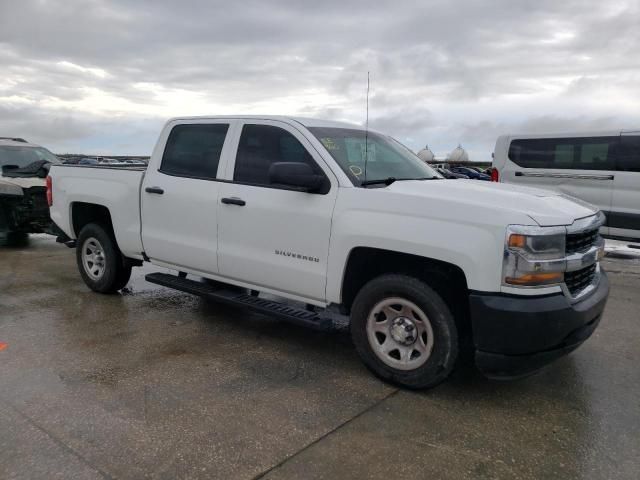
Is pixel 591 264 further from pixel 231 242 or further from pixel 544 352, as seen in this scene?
pixel 231 242

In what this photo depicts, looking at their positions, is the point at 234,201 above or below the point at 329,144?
below

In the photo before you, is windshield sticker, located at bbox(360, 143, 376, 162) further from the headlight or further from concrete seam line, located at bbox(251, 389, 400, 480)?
concrete seam line, located at bbox(251, 389, 400, 480)

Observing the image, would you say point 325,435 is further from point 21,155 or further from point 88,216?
point 21,155

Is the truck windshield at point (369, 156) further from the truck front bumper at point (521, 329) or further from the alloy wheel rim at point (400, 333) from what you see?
the truck front bumper at point (521, 329)

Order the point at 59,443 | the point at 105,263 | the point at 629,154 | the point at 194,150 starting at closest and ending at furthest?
the point at 59,443 → the point at 194,150 → the point at 105,263 → the point at 629,154

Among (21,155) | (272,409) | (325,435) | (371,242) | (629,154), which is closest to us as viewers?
(325,435)

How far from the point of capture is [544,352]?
3.39 metres

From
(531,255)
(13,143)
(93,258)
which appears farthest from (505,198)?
(13,143)

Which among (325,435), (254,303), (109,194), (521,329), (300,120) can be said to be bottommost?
(325,435)

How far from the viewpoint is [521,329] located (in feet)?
10.7

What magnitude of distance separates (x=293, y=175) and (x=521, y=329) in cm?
179

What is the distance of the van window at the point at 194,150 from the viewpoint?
191 inches

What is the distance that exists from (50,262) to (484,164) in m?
98.3

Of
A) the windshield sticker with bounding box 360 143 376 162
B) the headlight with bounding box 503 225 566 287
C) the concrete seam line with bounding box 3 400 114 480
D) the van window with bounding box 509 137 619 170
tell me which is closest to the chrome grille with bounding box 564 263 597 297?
the headlight with bounding box 503 225 566 287
